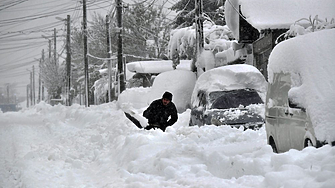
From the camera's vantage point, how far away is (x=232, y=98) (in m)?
9.88

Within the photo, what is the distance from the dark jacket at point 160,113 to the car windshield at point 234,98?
1220 mm

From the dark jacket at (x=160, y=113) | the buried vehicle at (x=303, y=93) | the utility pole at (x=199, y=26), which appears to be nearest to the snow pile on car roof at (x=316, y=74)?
the buried vehicle at (x=303, y=93)

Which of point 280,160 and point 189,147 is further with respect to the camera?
point 189,147

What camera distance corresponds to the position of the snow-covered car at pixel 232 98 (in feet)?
30.4

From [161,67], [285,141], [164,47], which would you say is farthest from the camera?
[164,47]

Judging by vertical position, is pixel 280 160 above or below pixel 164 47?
below

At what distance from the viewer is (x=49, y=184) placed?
5844 mm

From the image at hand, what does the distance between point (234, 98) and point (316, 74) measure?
194 inches

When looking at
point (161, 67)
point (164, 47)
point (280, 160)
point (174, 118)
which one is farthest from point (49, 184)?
point (164, 47)

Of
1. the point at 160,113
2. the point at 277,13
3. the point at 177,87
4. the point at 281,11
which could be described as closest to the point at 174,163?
the point at 160,113

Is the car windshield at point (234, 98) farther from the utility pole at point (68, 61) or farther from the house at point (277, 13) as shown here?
the utility pole at point (68, 61)

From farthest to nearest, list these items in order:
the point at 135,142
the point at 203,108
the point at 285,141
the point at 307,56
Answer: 1. the point at 203,108
2. the point at 135,142
3. the point at 285,141
4. the point at 307,56

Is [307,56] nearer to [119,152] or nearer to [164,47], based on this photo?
[119,152]

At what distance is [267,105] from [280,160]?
2.45 m
